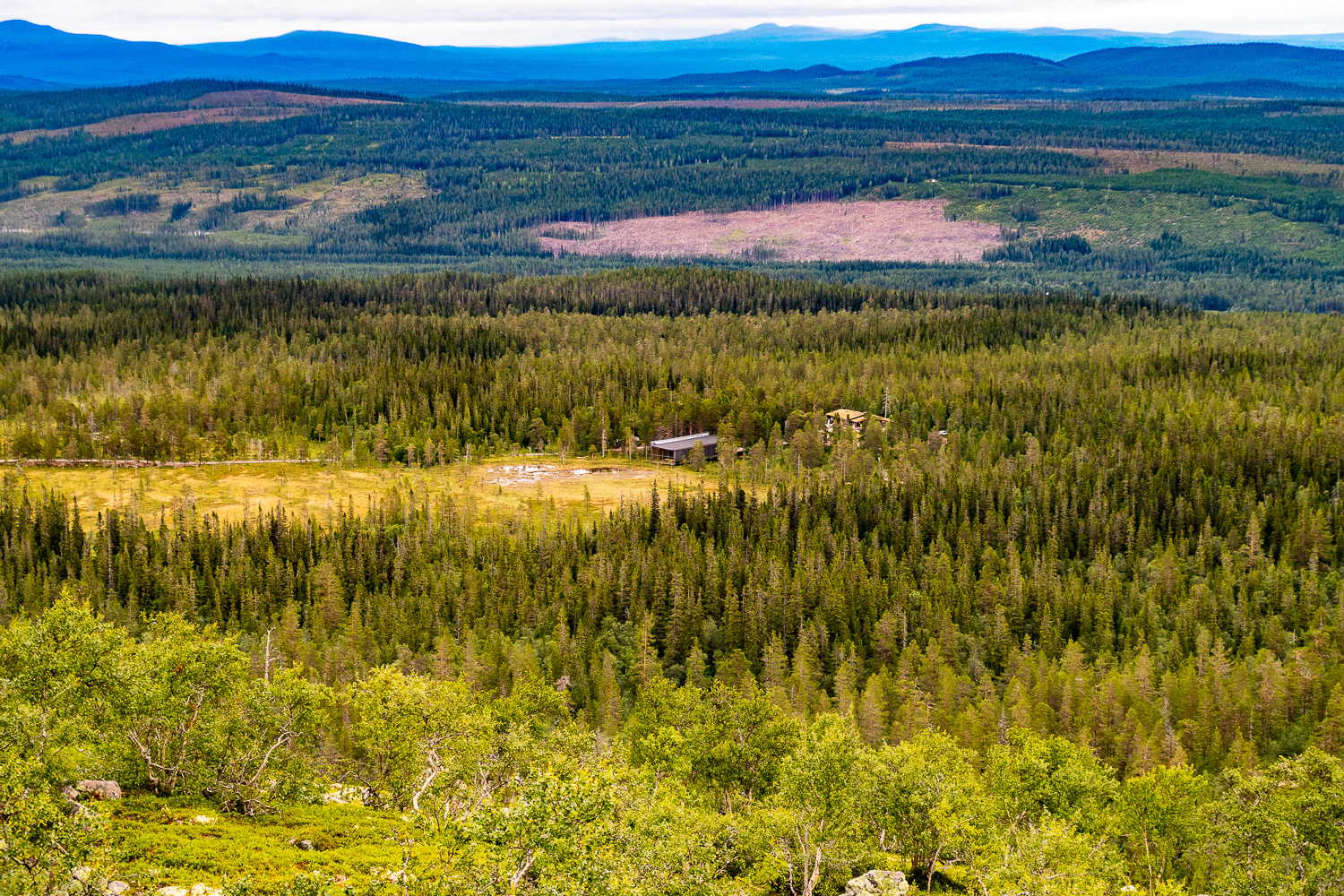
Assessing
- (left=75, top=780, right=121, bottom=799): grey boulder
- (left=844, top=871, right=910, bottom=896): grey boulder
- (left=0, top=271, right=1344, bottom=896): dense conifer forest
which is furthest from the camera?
(left=844, top=871, right=910, bottom=896): grey boulder

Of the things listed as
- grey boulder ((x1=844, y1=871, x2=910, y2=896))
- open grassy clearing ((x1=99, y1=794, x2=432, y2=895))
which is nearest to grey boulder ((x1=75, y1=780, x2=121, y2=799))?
open grassy clearing ((x1=99, y1=794, x2=432, y2=895))

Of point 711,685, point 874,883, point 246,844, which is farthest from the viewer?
point 711,685

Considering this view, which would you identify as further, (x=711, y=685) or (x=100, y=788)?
(x=711, y=685)

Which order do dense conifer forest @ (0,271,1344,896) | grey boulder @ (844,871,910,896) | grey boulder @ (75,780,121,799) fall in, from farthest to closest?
grey boulder @ (844,871,910,896) < grey boulder @ (75,780,121,799) < dense conifer forest @ (0,271,1344,896)

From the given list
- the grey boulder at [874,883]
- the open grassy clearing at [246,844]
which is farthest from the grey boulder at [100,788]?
the grey boulder at [874,883]

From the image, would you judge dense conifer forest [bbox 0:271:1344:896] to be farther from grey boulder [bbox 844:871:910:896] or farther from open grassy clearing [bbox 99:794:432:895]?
grey boulder [bbox 844:871:910:896]

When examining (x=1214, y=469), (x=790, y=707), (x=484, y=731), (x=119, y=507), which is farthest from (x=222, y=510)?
(x=1214, y=469)

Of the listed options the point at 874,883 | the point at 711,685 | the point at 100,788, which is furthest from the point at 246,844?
the point at 711,685

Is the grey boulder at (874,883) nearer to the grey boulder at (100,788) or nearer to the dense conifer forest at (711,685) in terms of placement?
the dense conifer forest at (711,685)

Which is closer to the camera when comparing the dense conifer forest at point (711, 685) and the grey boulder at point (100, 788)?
the dense conifer forest at point (711, 685)

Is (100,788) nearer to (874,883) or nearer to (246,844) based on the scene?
(246,844)

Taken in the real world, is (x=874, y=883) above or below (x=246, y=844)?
below

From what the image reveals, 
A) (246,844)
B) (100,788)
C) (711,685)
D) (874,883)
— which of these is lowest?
(711,685)
